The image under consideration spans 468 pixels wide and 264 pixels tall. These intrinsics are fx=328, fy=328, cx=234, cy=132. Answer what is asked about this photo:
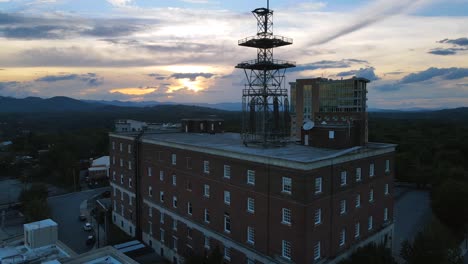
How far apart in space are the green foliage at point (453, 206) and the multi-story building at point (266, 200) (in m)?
18.3

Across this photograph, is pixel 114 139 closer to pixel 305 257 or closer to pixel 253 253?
pixel 253 253

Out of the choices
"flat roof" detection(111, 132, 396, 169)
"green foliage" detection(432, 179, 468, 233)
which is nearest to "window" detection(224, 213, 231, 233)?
"flat roof" detection(111, 132, 396, 169)

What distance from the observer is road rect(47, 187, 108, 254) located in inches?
2041

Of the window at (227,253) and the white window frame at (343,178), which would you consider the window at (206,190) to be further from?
the white window frame at (343,178)

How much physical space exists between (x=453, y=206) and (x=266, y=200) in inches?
1509

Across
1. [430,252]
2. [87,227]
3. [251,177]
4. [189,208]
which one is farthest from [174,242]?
[430,252]

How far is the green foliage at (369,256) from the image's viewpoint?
29.6 m

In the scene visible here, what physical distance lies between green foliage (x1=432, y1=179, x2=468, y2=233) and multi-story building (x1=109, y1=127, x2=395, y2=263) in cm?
1830

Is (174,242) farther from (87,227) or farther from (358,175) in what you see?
(358,175)

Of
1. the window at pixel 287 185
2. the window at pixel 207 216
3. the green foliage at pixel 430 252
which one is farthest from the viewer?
the window at pixel 207 216

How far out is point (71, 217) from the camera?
2514 inches

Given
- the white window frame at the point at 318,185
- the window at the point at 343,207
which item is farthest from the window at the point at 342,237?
the white window frame at the point at 318,185

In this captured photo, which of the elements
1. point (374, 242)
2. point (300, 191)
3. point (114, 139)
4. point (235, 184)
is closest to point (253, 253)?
point (235, 184)

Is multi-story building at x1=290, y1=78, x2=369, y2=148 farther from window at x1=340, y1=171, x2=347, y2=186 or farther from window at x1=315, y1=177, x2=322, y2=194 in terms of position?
window at x1=315, y1=177, x2=322, y2=194
